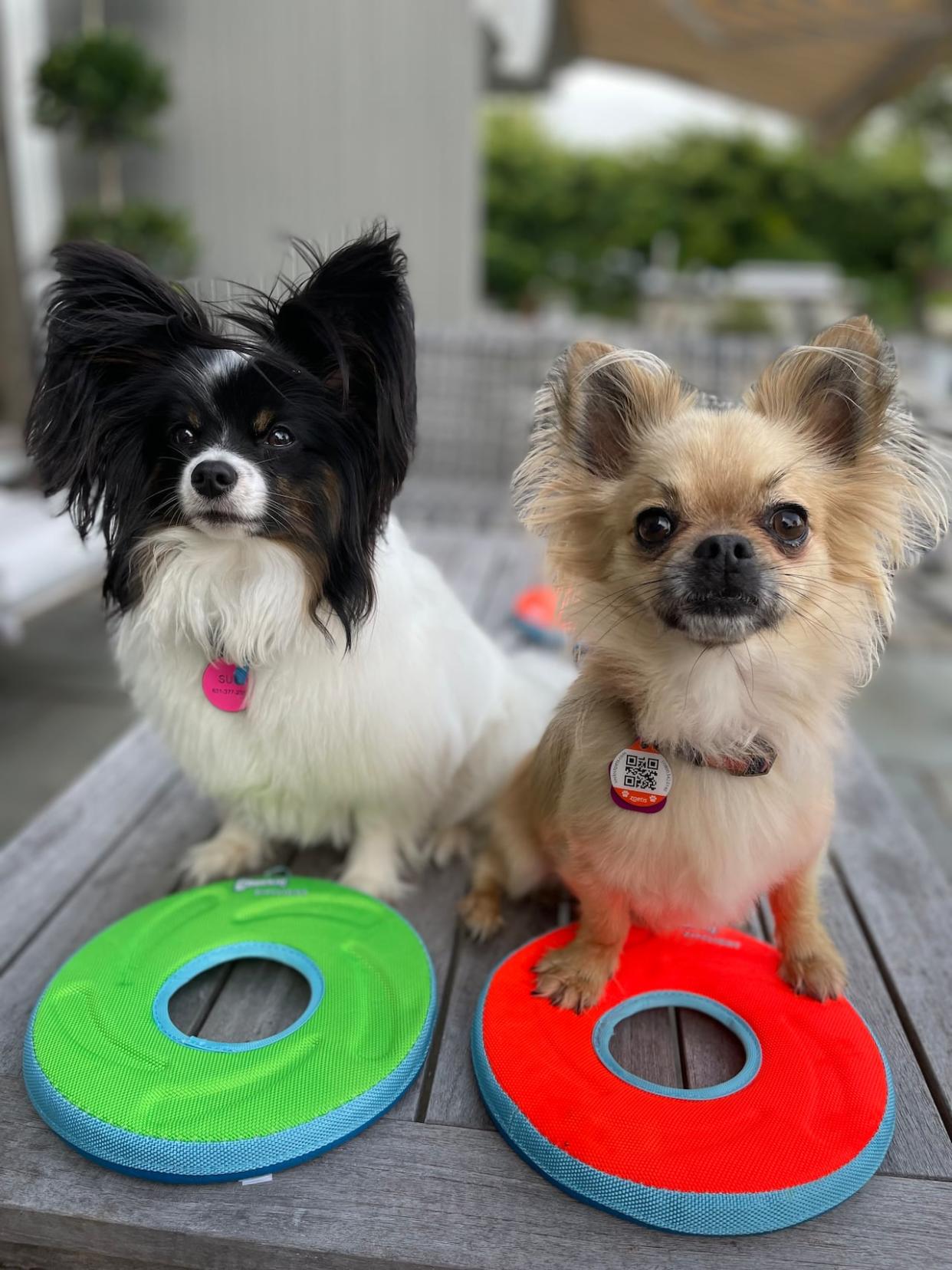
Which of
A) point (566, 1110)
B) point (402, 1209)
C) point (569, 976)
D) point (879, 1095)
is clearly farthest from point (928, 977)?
point (402, 1209)

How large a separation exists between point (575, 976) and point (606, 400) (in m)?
0.96

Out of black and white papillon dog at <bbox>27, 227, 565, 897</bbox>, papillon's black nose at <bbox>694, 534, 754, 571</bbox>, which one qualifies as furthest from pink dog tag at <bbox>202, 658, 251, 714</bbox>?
papillon's black nose at <bbox>694, 534, 754, 571</bbox>

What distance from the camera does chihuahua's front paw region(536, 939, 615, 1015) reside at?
1499mm

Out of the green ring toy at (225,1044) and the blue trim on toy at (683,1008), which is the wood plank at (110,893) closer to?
the green ring toy at (225,1044)

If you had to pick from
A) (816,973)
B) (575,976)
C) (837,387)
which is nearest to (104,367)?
(837,387)

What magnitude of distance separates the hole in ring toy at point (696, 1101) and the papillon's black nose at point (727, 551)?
77 centimetres

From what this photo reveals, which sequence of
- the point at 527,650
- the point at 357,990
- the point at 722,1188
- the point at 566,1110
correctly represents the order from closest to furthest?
the point at 722,1188 → the point at 566,1110 → the point at 357,990 → the point at 527,650

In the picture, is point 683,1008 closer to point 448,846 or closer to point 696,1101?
point 696,1101

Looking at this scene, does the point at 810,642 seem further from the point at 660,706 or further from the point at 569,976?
the point at 569,976

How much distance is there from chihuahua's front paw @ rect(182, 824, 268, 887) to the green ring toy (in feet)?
0.53

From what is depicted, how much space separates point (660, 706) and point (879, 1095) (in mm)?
654

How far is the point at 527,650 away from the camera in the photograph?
2768 mm

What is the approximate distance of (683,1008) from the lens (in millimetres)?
1590

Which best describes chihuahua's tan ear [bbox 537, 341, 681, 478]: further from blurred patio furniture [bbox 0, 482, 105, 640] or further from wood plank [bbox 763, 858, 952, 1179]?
blurred patio furniture [bbox 0, 482, 105, 640]
